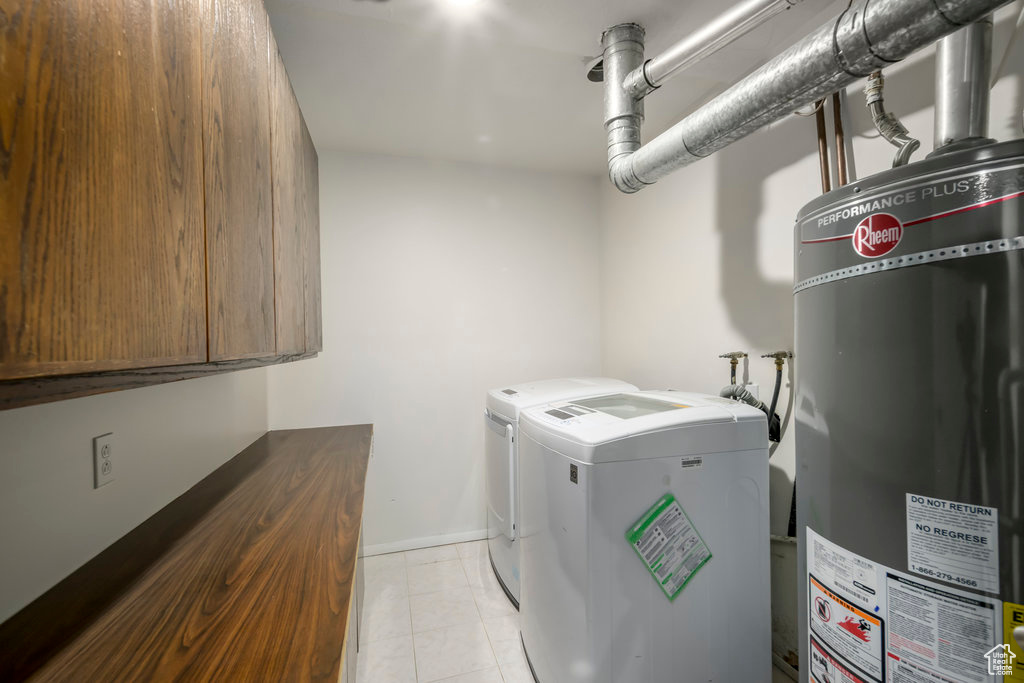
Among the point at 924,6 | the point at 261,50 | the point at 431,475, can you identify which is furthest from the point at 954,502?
the point at 431,475

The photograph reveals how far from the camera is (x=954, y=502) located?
2.47 feet

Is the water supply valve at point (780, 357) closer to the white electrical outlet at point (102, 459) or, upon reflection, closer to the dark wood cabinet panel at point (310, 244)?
the dark wood cabinet panel at point (310, 244)

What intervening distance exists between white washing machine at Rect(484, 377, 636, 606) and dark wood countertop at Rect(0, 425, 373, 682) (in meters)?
0.87

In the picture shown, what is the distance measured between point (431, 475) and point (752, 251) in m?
2.24

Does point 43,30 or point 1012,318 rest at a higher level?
point 43,30

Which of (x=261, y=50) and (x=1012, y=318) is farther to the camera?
Answer: (x=261, y=50)

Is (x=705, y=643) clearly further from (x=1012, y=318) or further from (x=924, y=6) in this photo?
(x=924, y=6)

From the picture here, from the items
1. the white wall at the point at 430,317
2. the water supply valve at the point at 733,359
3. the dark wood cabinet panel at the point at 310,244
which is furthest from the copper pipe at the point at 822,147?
the dark wood cabinet panel at the point at 310,244

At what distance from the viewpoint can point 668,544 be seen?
133 centimetres

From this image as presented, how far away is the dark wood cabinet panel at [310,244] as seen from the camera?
179 centimetres

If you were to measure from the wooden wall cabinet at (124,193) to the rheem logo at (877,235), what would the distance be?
1282 mm

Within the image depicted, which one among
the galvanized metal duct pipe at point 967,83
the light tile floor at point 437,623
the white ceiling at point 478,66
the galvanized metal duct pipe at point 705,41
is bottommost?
the light tile floor at point 437,623

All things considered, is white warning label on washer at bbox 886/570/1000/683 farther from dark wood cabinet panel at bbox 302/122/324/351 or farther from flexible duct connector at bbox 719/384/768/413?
dark wood cabinet panel at bbox 302/122/324/351

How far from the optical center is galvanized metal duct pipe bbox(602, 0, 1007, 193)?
2.67 ft
